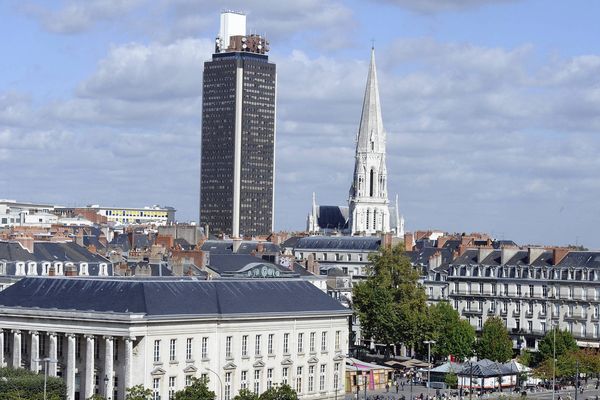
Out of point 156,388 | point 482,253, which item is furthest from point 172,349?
point 482,253

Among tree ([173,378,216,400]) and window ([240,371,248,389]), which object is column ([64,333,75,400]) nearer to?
tree ([173,378,216,400])

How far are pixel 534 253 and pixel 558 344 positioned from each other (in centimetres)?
2013

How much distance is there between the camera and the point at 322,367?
414 feet

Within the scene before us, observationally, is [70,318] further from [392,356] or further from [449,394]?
[392,356]

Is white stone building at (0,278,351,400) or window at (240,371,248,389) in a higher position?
white stone building at (0,278,351,400)

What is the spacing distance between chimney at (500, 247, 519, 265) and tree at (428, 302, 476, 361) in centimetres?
1613

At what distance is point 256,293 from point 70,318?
613 inches

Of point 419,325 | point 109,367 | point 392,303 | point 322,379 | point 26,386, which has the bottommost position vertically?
point 322,379

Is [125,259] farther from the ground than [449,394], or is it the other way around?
[125,259]

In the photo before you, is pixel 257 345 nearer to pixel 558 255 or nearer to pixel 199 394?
pixel 199 394

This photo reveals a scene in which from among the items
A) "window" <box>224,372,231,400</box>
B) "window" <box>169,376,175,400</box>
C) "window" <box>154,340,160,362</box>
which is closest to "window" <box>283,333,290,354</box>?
"window" <box>224,372,231,400</box>

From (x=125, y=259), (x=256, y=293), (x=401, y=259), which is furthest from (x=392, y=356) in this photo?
(x=256, y=293)

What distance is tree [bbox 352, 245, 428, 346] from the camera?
156 metres

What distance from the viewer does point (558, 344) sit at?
5896 inches
